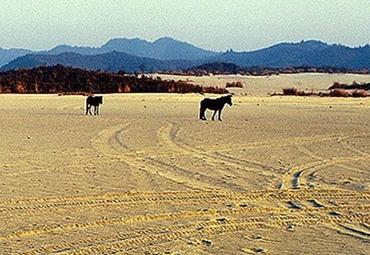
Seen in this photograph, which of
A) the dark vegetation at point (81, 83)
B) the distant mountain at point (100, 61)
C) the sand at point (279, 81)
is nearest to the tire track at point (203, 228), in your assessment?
the dark vegetation at point (81, 83)

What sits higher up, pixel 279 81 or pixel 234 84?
pixel 279 81

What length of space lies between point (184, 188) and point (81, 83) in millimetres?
36678

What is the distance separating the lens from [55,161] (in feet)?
49.5

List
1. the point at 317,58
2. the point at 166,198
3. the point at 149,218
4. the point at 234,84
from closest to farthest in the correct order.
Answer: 1. the point at 149,218
2. the point at 166,198
3. the point at 234,84
4. the point at 317,58

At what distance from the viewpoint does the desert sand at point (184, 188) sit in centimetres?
883

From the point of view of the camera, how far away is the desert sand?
8.83 metres

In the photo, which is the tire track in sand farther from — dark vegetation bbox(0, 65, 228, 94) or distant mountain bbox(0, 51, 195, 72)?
Result: distant mountain bbox(0, 51, 195, 72)

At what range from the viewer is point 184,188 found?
1205 cm

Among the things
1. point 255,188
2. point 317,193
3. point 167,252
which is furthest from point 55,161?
point 167,252

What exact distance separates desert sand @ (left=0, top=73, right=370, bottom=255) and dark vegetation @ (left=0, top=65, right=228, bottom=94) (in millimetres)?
21663

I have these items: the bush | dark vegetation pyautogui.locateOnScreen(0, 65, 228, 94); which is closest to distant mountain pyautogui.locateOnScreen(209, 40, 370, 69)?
the bush

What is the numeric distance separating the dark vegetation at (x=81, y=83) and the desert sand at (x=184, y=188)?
71.1 feet

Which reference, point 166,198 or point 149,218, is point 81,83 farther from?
point 149,218

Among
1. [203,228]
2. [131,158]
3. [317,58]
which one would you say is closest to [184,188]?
[203,228]
